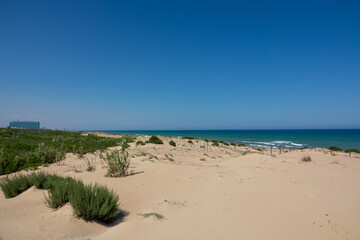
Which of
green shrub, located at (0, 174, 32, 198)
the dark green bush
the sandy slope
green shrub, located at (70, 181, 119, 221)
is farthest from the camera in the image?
the dark green bush

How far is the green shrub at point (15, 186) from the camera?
6023mm

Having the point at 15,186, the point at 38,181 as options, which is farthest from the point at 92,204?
the point at 15,186

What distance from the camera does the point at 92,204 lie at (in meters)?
4.05

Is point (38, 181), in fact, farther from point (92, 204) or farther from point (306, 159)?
point (306, 159)

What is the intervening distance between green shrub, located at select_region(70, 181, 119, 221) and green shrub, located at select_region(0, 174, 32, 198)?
3.23m

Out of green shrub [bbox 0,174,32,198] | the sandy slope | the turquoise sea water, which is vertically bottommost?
the turquoise sea water

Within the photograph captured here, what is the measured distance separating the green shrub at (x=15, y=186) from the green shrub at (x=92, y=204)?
10.6 ft

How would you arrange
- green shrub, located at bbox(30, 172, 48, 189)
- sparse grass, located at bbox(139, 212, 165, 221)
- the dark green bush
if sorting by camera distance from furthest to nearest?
the dark green bush
green shrub, located at bbox(30, 172, 48, 189)
sparse grass, located at bbox(139, 212, 165, 221)

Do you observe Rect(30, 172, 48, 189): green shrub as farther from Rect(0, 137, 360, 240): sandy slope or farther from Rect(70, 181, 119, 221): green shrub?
Rect(70, 181, 119, 221): green shrub

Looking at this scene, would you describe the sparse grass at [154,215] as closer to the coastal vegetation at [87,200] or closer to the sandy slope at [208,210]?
the sandy slope at [208,210]

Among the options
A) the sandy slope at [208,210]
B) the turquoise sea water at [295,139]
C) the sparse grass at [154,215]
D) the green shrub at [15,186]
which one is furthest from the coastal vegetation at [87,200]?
the turquoise sea water at [295,139]

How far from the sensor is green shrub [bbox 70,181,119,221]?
404 cm

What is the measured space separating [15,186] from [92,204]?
396cm

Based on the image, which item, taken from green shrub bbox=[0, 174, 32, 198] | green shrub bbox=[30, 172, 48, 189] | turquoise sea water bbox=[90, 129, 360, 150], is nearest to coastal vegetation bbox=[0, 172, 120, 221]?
green shrub bbox=[30, 172, 48, 189]
